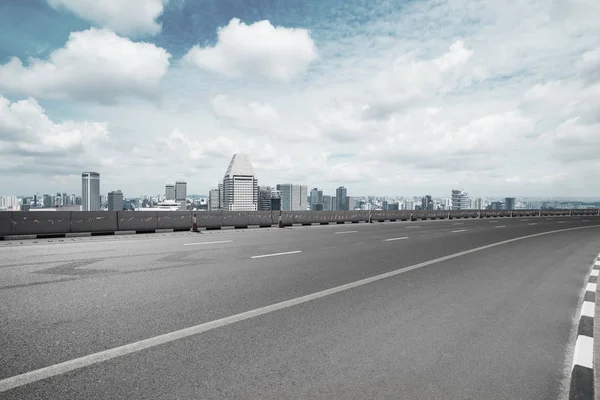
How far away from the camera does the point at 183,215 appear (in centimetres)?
2000

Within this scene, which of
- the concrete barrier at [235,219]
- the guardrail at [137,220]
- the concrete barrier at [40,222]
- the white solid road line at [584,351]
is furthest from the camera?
the concrete barrier at [235,219]

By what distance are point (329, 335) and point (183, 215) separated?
17.6 meters

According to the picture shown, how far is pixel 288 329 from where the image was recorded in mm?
4246

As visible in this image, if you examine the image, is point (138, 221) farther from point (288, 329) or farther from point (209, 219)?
point (288, 329)

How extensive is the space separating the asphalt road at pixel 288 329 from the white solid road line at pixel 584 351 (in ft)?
0.41

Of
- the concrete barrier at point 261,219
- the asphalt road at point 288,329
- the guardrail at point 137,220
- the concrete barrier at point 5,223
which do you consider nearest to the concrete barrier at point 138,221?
the guardrail at point 137,220

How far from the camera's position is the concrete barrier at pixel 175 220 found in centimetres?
1914

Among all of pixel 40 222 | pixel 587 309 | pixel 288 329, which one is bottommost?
pixel 587 309

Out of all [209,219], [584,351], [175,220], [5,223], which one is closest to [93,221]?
[5,223]

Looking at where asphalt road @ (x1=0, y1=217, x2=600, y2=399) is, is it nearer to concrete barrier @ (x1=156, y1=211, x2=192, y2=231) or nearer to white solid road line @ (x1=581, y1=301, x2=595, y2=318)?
white solid road line @ (x1=581, y1=301, x2=595, y2=318)

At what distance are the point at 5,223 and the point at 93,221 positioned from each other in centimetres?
335

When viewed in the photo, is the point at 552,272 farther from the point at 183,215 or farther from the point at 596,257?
the point at 183,215

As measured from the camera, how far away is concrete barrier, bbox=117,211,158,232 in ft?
57.9

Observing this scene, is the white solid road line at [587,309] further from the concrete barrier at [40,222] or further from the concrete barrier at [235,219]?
the concrete barrier at [40,222]
